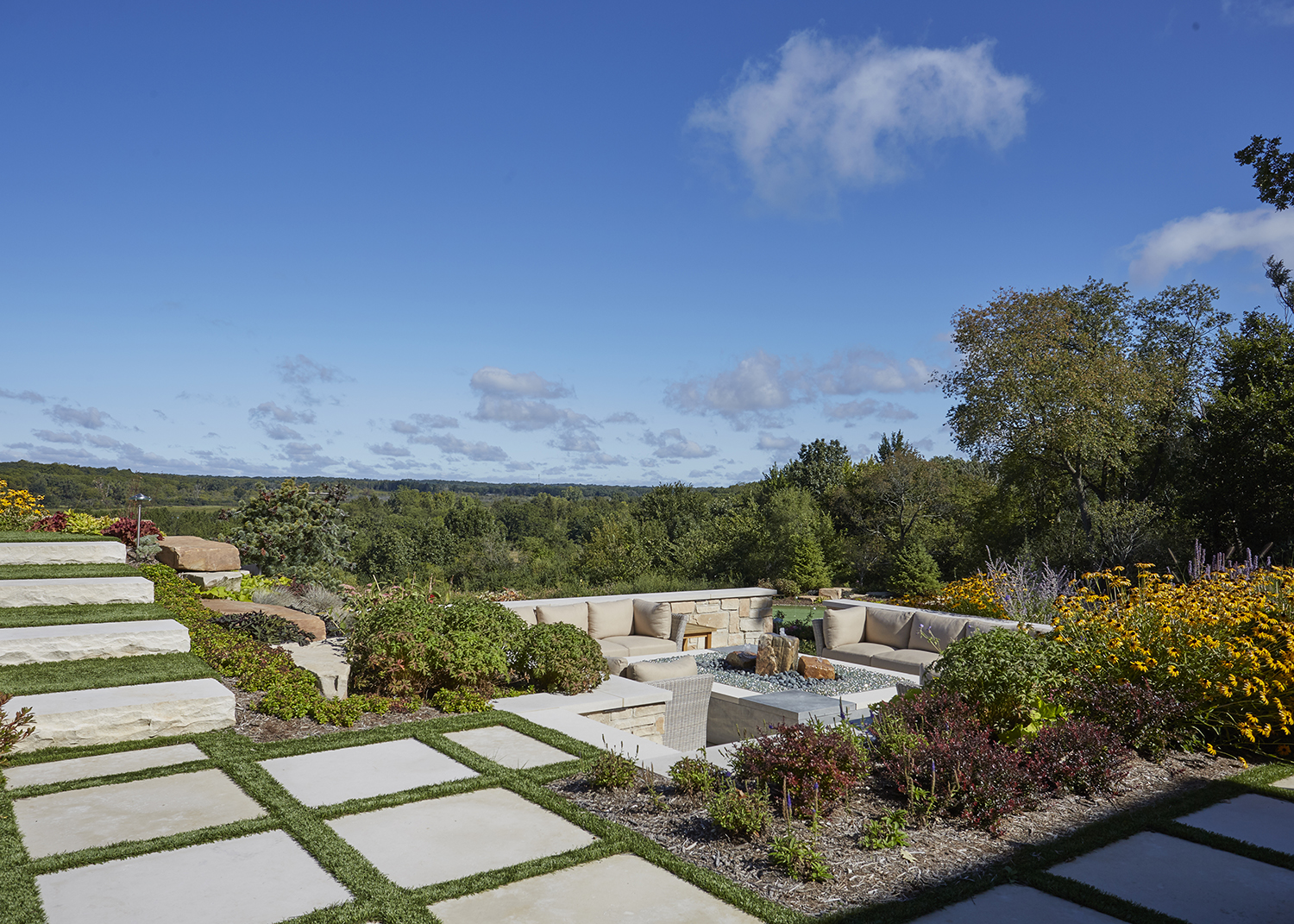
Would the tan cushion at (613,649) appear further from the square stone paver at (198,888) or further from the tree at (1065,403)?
the tree at (1065,403)

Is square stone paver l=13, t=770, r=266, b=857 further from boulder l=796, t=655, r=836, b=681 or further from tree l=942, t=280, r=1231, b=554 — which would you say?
tree l=942, t=280, r=1231, b=554

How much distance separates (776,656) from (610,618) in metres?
2.11

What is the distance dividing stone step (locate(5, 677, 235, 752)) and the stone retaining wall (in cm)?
574

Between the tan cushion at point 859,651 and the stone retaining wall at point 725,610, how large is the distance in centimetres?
194

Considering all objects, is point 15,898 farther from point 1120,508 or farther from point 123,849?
point 1120,508

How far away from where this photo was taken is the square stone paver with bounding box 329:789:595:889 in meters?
2.95

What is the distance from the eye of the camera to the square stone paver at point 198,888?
2514 millimetres

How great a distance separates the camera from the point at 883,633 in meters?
9.51

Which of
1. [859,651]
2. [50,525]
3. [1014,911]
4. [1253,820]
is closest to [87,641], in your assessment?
[1014,911]

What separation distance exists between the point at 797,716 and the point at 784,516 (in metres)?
17.3

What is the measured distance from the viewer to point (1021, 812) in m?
3.58

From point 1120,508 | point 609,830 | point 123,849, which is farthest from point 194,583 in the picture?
point 1120,508

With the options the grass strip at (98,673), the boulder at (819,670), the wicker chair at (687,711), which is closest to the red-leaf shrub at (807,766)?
the wicker chair at (687,711)

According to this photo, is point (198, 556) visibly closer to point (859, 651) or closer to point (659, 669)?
point (659, 669)
